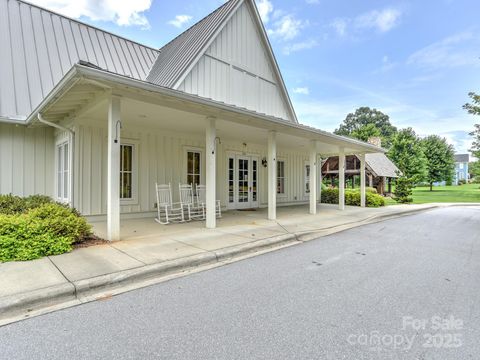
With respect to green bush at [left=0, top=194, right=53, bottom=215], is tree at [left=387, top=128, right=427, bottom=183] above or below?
above

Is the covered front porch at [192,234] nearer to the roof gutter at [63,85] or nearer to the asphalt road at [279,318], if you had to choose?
the asphalt road at [279,318]

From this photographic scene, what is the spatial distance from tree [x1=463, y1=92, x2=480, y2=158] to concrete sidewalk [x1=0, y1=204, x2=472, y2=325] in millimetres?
14746

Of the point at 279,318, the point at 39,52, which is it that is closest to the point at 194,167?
the point at 39,52

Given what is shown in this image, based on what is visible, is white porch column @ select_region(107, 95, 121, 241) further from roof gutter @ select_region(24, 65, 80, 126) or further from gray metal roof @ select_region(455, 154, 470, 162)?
gray metal roof @ select_region(455, 154, 470, 162)

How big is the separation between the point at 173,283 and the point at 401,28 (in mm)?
19508

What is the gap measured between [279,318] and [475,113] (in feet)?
62.4

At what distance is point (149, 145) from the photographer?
911 cm

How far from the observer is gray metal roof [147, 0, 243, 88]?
1084 cm

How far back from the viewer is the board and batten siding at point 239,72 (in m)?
11.4

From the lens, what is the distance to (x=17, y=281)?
339cm

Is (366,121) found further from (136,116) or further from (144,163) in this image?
(136,116)

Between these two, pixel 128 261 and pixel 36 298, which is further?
pixel 128 261

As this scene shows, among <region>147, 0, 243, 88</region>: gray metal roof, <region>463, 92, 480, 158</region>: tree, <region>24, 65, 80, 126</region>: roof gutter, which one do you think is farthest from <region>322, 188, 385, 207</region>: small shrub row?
<region>24, 65, 80, 126</region>: roof gutter

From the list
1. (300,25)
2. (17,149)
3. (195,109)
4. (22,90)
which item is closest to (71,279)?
(195,109)
